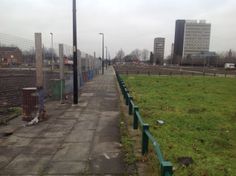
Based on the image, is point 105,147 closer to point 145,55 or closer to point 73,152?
point 73,152

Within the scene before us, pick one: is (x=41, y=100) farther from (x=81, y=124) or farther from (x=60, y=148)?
(x=60, y=148)

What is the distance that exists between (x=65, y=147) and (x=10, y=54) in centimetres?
617

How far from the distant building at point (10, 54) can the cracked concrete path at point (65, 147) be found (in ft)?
9.03

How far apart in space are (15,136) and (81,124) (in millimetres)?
2084

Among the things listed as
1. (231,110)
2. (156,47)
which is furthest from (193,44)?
(231,110)

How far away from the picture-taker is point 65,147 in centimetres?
594

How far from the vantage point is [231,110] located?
10.9 meters

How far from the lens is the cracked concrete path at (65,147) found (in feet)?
15.6

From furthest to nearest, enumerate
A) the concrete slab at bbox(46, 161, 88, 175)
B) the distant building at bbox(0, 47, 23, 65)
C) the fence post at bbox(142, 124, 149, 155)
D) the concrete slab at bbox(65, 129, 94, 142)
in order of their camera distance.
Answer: the distant building at bbox(0, 47, 23, 65) → the concrete slab at bbox(65, 129, 94, 142) → the fence post at bbox(142, 124, 149, 155) → the concrete slab at bbox(46, 161, 88, 175)

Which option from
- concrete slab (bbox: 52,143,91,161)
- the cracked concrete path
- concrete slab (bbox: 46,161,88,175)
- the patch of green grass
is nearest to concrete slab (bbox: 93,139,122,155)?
the cracked concrete path

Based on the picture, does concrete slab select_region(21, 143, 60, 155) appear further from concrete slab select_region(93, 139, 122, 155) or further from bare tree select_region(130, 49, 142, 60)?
bare tree select_region(130, 49, 142, 60)

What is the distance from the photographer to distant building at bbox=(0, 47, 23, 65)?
31.1ft

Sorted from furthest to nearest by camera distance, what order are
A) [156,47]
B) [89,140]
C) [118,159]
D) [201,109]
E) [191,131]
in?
[156,47]
[201,109]
[191,131]
[89,140]
[118,159]

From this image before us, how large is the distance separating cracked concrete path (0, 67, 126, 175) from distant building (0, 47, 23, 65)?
108 inches
